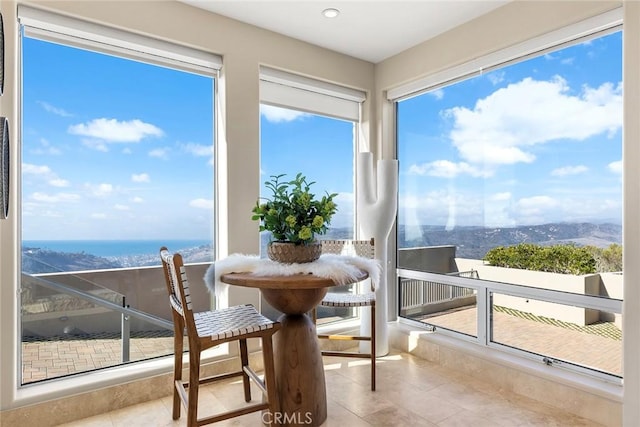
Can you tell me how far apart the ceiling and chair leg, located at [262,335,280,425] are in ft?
6.93

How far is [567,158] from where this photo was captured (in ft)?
7.86

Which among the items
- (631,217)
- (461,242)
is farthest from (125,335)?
(631,217)

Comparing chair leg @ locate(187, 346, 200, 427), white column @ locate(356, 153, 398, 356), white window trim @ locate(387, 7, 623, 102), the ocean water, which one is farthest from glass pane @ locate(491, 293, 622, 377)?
the ocean water

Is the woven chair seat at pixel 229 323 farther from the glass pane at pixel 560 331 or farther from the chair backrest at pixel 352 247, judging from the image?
the glass pane at pixel 560 331

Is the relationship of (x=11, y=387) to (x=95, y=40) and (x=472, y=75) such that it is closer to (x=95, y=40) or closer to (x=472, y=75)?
(x=95, y=40)

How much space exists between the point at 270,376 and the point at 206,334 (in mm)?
374

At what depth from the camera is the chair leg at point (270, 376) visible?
72.9 inches

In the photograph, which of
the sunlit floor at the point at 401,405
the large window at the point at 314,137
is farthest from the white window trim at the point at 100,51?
the large window at the point at 314,137

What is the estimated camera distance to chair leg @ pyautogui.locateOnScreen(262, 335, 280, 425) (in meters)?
1.85

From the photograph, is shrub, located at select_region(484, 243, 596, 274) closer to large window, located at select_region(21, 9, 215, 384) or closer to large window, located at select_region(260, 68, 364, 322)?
large window, located at select_region(260, 68, 364, 322)

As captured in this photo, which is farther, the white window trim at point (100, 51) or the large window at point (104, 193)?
the large window at point (104, 193)

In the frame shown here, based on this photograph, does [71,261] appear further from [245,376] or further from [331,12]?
[331,12]

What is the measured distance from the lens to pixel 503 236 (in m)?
2.75

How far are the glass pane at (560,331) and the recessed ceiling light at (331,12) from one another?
225 cm
